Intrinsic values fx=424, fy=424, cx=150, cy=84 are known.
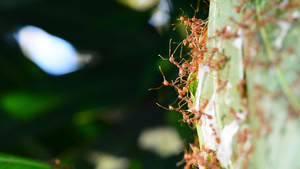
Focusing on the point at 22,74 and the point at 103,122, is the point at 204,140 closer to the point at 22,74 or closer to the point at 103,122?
the point at 103,122

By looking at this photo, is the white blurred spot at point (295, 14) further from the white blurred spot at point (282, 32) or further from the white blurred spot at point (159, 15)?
the white blurred spot at point (159, 15)

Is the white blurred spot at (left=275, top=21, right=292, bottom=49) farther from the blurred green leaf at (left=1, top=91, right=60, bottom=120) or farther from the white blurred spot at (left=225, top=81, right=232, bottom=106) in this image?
the blurred green leaf at (left=1, top=91, right=60, bottom=120)

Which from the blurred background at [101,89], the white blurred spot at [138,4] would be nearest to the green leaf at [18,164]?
the blurred background at [101,89]

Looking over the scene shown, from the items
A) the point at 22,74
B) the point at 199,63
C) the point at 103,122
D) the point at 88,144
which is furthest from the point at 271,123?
the point at 22,74

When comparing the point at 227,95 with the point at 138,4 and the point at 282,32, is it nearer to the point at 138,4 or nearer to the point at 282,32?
the point at 282,32

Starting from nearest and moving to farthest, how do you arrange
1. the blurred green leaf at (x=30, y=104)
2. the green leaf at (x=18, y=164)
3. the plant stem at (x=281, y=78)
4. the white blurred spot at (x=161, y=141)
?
the plant stem at (x=281, y=78) < the green leaf at (x=18, y=164) < the white blurred spot at (x=161, y=141) < the blurred green leaf at (x=30, y=104)

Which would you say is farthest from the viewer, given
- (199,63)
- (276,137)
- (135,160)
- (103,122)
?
(103,122)

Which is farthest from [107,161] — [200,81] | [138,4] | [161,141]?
[200,81]

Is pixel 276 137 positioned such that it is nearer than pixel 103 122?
Yes
